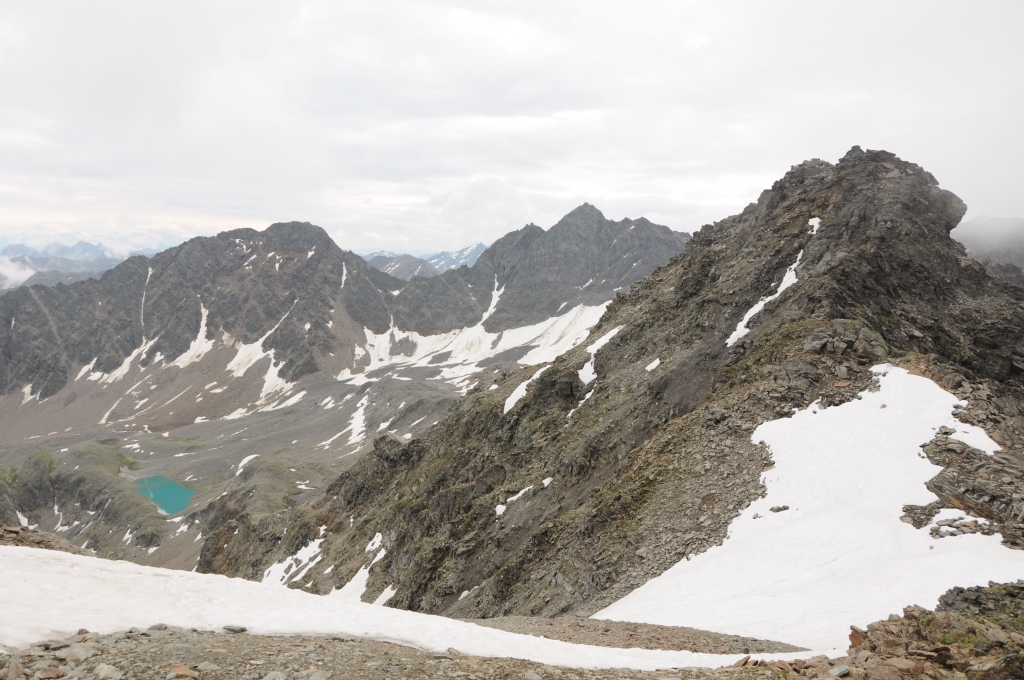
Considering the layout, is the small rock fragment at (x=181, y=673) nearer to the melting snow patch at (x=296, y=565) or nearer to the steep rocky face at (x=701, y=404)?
the steep rocky face at (x=701, y=404)

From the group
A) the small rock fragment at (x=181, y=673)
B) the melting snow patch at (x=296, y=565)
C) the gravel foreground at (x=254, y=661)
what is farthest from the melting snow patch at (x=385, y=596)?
the small rock fragment at (x=181, y=673)

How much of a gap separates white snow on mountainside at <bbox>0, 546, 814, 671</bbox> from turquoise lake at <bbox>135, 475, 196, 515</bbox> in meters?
146

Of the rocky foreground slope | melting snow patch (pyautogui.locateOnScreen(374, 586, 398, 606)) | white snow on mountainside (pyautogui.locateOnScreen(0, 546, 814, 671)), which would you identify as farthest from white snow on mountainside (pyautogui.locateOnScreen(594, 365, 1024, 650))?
melting snow patch (pyautogui.locateOnScreen(374, 586, 398, 606))

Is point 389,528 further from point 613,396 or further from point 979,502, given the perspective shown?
point 979,502

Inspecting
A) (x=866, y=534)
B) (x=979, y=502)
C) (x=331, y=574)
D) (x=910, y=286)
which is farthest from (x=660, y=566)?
(x=331, y=574)

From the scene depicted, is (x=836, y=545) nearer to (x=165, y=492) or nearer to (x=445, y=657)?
(x=445, y=657)

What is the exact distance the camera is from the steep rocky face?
24688mm

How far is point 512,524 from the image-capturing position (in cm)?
3741

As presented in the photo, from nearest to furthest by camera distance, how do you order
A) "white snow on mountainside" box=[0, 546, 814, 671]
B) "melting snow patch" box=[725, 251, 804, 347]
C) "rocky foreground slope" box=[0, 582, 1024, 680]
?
1. "rocky foreground slope" box=[0, 582, 1024, 680]
2. "white snow on mountainside" box=[0, 546, 814, 671]
3. "melting snow patch" box=[725, 251, 804, 347]

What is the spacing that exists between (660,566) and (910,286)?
29.2 meters

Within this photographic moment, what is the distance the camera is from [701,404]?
33.2 metres

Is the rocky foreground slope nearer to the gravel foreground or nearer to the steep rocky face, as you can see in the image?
the gravel foreground

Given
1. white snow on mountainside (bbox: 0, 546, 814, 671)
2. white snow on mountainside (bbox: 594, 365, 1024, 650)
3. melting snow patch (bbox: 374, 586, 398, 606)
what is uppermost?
white snow on mountainside (bbox: 594, 365, 1024, 650)

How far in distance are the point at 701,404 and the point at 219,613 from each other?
2725 cm
